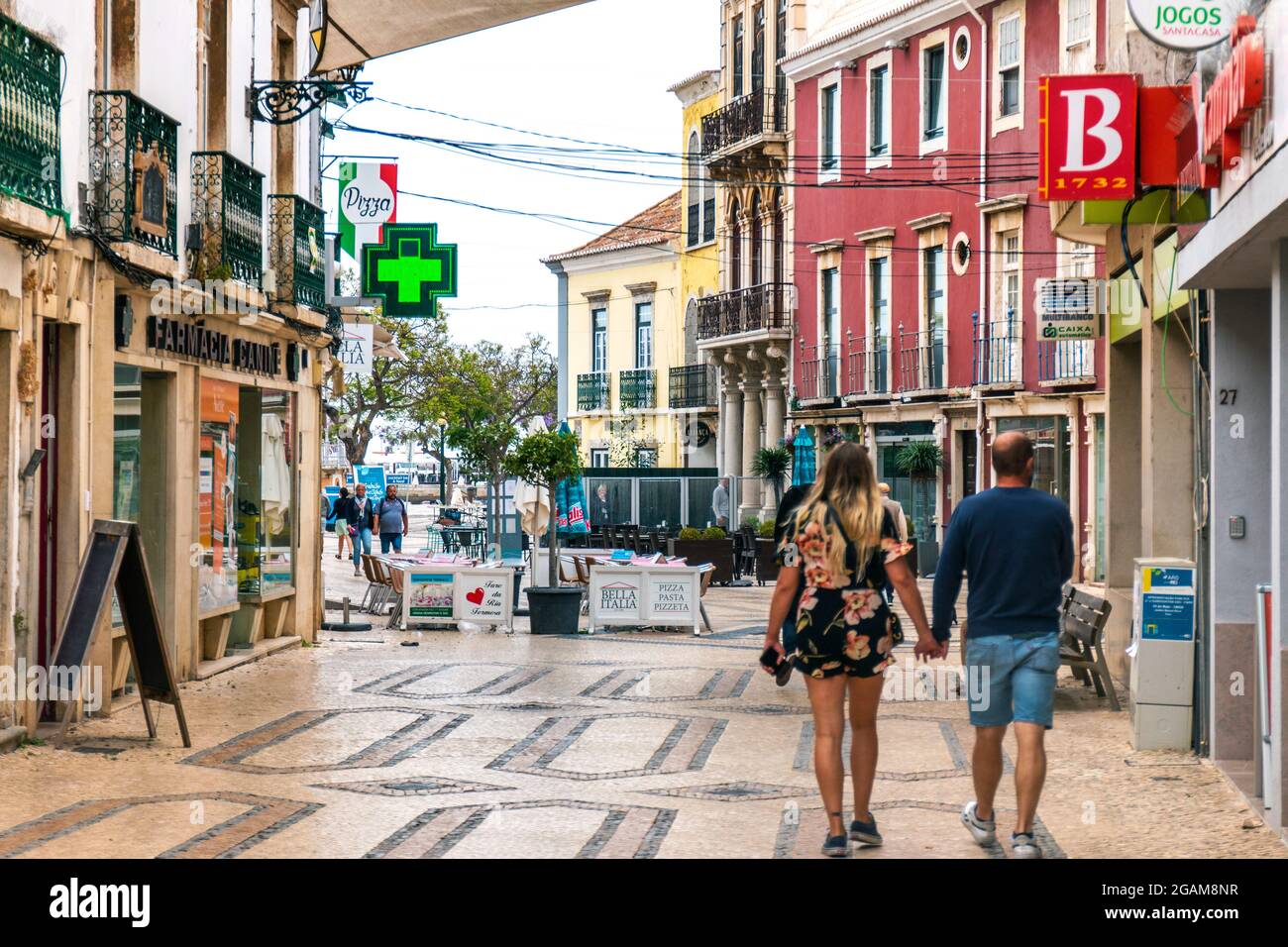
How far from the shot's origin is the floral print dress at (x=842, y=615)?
793 cm

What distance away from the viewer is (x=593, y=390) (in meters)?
51.8

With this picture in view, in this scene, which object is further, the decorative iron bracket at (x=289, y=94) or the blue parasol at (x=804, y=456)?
the blue parasol at (x=804, y=456)

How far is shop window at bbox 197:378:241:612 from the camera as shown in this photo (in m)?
15.5

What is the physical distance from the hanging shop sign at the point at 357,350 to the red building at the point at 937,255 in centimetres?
1065

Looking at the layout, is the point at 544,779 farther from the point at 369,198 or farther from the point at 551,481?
the point at 369,198

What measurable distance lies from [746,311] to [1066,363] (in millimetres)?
13412

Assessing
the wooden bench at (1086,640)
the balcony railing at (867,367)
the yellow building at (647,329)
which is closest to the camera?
the wooden bench at (1086,640)

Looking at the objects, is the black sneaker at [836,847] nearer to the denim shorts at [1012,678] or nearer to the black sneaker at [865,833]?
the black sneaker at [865,833]

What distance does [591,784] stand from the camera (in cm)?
973

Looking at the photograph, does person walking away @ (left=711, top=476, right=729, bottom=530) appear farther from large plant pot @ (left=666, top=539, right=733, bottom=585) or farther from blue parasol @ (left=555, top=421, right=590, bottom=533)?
blue parasol @ (left=555, top=421, right=590, bottom=533)

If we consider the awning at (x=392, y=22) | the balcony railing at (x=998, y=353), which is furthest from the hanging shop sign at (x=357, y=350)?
the balcony railing at (x=998, y=353)

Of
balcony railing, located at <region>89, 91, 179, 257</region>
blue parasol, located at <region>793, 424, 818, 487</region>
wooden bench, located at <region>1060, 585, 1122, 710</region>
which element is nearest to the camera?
balcony railing, located at <region>89, 91, 179, 257</region>

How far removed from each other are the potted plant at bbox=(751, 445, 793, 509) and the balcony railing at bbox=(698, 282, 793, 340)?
3.01 metres

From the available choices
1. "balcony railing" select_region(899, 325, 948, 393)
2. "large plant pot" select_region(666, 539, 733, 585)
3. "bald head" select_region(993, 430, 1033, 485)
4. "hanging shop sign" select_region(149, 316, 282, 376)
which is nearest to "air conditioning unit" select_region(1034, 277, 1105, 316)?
"hanging shop sign" select_region(149, 316, 282, 376)
